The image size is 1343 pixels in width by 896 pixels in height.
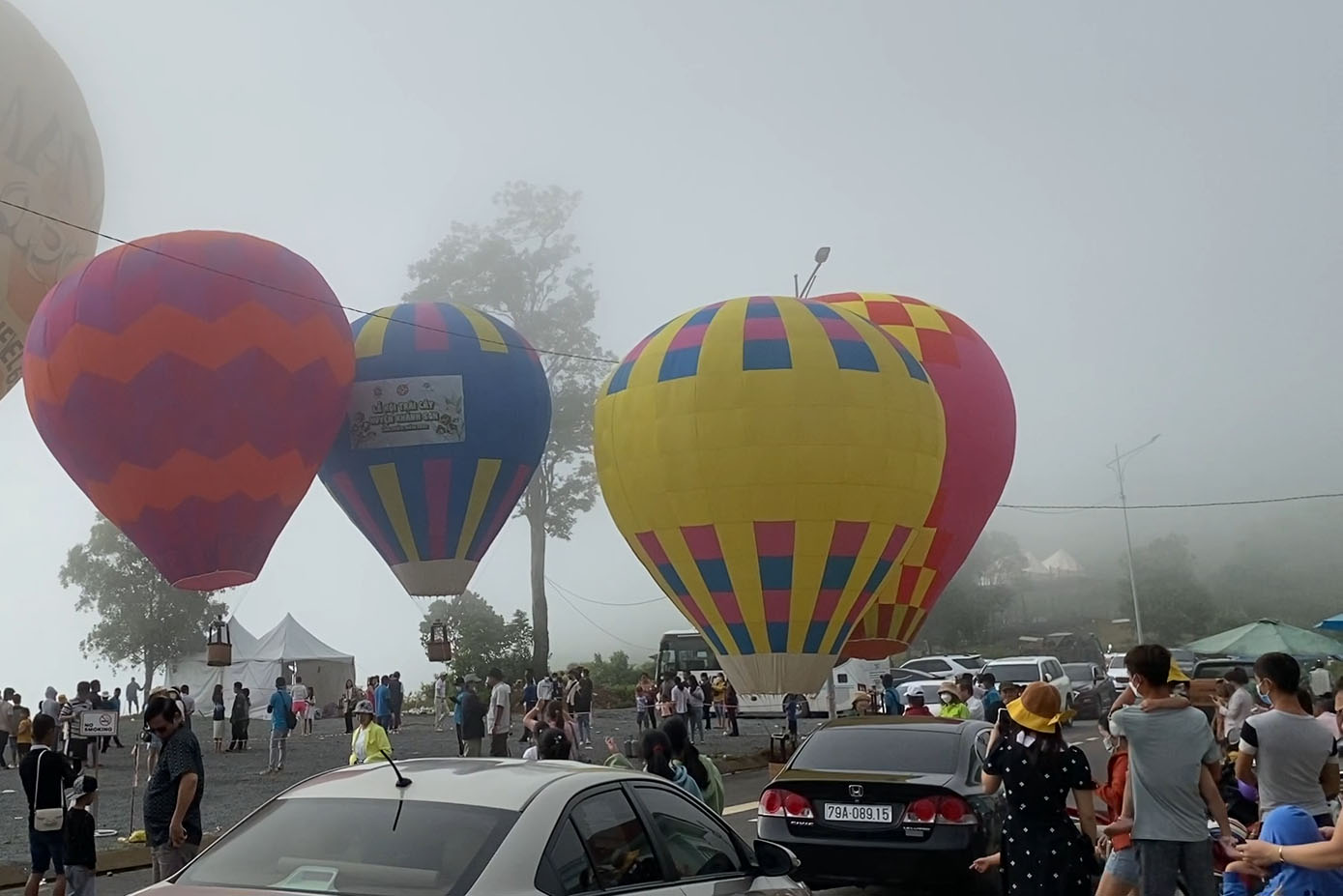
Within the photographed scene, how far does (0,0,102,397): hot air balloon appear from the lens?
829 inches

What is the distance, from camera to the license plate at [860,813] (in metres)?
8.47

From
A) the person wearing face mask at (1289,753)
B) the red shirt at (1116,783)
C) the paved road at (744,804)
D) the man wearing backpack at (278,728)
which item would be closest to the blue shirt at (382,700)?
the man wearing backpack at (278,728)

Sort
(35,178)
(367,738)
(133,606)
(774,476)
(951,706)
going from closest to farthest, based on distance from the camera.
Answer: (367,738), (951,706), (774,476), (35,178), (133,606)

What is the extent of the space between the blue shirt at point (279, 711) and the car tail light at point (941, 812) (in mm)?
13178

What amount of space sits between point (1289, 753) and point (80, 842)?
7.00 m

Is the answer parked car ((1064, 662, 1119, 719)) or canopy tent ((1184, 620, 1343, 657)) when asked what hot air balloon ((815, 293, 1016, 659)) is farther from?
canopy tent ((1184, 620, 1343, 657))

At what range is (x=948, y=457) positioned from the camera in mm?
24094

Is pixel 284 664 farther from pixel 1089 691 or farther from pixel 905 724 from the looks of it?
pixel 905 724

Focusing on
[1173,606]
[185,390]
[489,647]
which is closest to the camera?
[185,390]

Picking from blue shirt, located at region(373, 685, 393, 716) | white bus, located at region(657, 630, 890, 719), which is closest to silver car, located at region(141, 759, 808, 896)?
blue shirt, located at region(373, 685, 393, 716)

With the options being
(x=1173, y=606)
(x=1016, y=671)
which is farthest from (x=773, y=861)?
(x=1173, y=606)

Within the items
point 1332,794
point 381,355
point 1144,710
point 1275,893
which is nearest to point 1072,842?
point 1144,710

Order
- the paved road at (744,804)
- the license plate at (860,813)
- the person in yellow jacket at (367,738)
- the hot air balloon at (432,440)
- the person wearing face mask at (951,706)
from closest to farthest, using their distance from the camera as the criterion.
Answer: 1. the license plate at (860,813)
2. the paved road at (744,804)
3. the person in yellow jacket at (367,738)
4. the person wearing face mask at (951,706)
5. the hot air balloon at (432,440)

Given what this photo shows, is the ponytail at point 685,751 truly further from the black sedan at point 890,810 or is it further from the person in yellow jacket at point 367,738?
the person in yellow jacket at point 367,738
